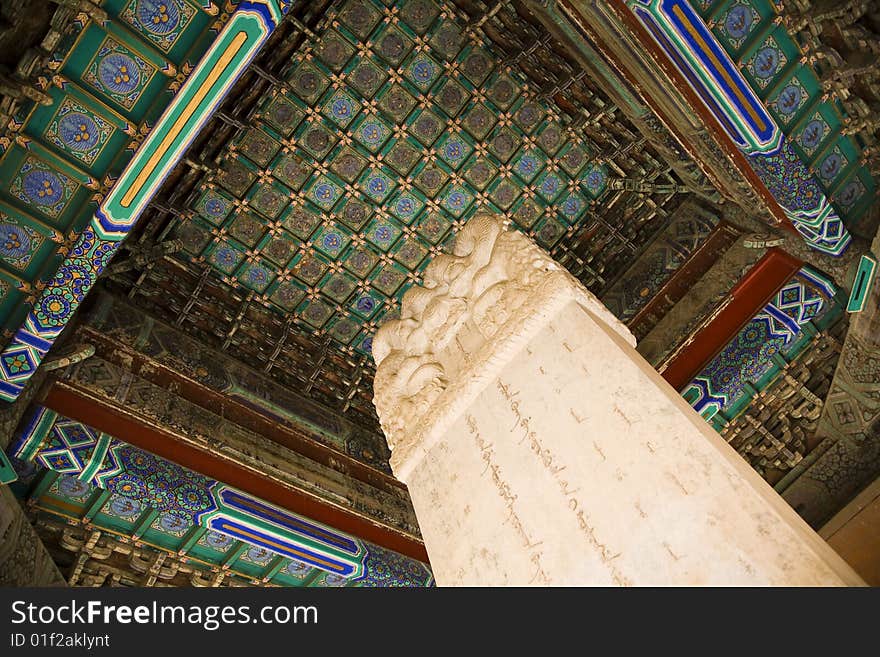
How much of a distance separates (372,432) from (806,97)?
411 centimetres

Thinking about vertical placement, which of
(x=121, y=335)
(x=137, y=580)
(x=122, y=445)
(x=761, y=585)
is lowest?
(x=137, y=580)

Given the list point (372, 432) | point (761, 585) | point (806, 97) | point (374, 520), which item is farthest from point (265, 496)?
point (806, 97)

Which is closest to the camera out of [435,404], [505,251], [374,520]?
[435,404]

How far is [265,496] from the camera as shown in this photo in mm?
4645

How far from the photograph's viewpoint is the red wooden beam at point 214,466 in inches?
160

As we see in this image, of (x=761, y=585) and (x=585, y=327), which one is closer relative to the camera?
(x=761, y=585)

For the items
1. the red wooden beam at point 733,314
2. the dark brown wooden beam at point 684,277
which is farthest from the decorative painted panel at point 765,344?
the dark brown wooden beam at point 684,277

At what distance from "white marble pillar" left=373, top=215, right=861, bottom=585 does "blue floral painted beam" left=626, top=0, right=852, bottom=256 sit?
169 centimetres

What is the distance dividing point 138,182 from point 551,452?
3054 millimetres

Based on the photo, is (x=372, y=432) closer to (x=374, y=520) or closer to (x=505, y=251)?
(x=374, y=520)

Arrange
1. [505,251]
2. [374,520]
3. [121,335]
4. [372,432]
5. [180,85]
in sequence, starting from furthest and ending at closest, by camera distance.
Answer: [372,432] → [374,520] → [121,335] → [180,85] → [505,251]

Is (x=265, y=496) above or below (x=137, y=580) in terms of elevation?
above

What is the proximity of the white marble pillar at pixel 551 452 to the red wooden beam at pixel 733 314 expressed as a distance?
9.86 feet

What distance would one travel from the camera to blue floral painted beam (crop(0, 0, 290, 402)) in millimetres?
3574
